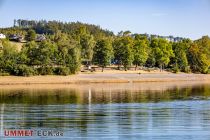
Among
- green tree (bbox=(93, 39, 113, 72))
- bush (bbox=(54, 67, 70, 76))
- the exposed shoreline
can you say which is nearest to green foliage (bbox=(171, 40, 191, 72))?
the exposed shoreline

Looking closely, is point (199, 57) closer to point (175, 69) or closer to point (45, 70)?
point (175, 69)

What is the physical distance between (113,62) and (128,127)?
331 ft

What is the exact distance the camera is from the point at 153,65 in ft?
436

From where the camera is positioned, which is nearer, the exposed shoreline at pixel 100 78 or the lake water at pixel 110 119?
the lake water at pixel 110 119

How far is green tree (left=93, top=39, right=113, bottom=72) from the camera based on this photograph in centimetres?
11706

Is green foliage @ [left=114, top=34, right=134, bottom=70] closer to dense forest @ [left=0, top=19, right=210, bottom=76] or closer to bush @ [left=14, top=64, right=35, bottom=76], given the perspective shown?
dense forest @ [left=0, top=19, right=210, bottom=76]

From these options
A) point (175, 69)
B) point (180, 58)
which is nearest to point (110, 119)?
point (175, 69)

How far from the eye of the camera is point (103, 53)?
117562mm

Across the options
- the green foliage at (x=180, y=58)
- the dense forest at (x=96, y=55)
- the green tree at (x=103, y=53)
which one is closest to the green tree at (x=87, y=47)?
the dense forest at (x=96, y=55)

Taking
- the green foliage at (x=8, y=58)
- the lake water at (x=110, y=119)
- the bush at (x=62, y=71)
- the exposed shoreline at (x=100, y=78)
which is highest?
the green foliage at (x=8, y=58)

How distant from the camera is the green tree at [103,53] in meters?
117

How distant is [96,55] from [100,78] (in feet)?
63.8

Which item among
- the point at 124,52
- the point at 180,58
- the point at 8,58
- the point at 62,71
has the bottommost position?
the point at 62,71

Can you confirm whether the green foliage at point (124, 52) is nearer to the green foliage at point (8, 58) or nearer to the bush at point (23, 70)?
the green foliage at point (8, 58)
